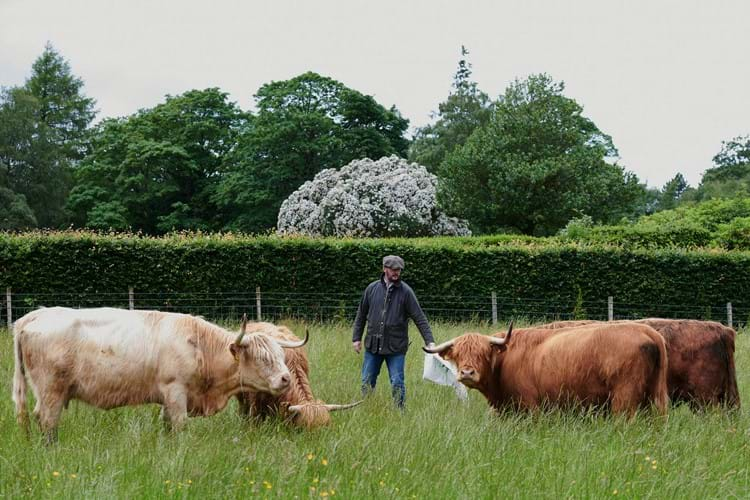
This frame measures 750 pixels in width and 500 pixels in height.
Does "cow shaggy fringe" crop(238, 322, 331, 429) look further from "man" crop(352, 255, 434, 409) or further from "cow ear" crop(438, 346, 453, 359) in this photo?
"cow ear" crop(438, 346, 453, 359)

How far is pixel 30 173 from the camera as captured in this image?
40.3m

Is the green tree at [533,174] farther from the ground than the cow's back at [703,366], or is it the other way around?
the green tree at [533,174]

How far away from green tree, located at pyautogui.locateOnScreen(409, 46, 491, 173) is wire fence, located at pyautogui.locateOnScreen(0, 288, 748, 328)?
85.8ft

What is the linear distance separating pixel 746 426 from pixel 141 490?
531 cm

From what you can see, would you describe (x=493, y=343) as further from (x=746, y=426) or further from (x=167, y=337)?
(x=167, y=337)

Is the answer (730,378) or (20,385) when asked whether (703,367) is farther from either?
(20,385)

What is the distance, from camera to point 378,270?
1747 centimetres

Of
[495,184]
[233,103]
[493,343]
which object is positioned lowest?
[493,343]

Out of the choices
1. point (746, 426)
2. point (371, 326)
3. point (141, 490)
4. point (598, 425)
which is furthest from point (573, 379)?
point (141, 490)

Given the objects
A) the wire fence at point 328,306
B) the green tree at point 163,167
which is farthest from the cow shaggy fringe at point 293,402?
the green tree at point 163,167

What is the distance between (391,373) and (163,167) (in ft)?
112

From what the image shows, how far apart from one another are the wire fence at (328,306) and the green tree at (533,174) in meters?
11.3

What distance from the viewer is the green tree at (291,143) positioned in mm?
38062

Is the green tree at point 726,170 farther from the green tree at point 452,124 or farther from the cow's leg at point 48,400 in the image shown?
the cow's leg at point 48,400
